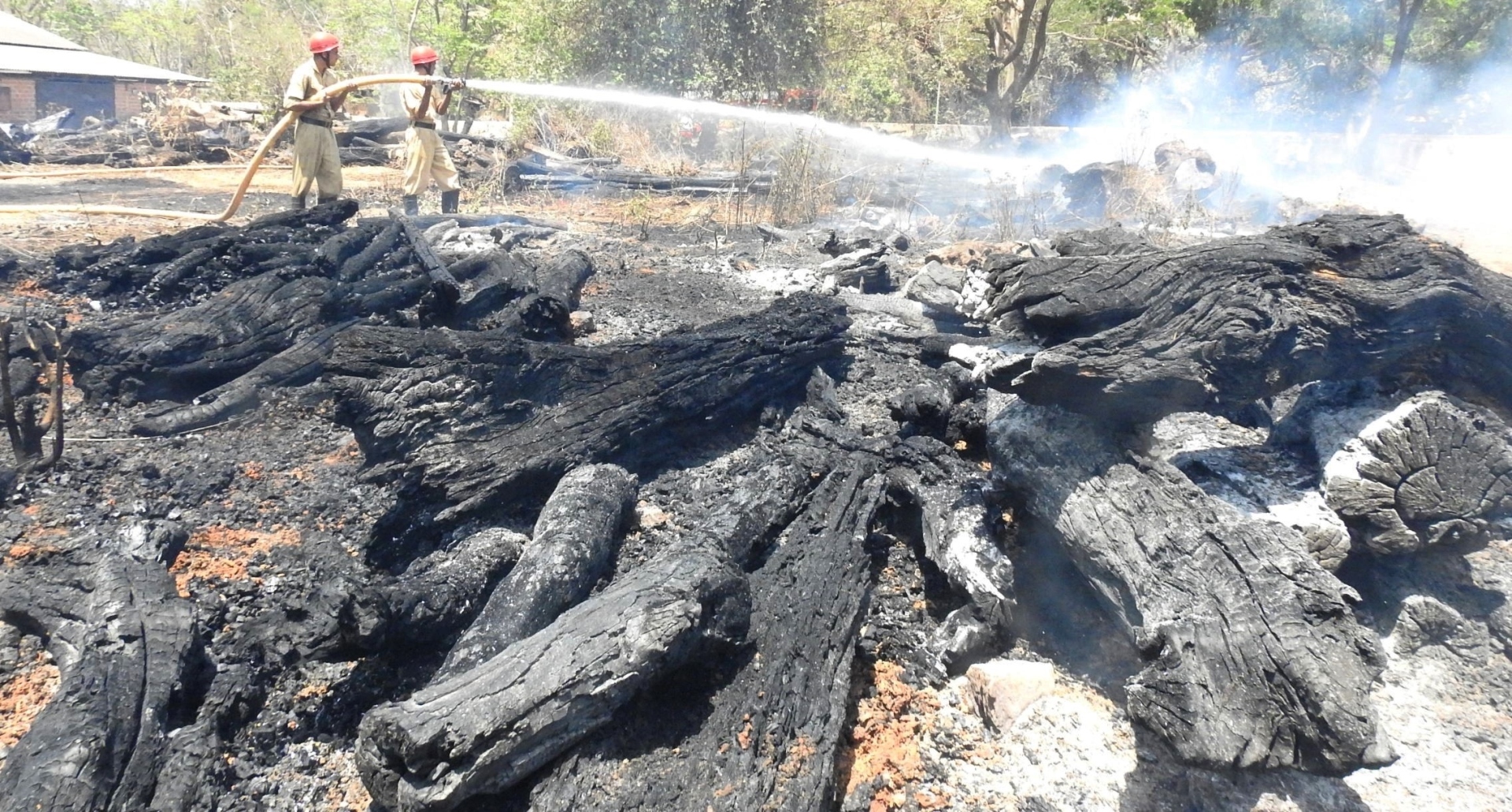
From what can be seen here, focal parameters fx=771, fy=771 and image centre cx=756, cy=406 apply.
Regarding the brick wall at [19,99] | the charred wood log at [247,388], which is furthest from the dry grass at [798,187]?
the brick wall at [19,99]

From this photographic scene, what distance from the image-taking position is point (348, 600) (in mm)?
2588

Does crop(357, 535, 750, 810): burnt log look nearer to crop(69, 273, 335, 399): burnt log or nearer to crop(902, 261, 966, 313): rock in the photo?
crop(69, 273, 335, 399): burnt log

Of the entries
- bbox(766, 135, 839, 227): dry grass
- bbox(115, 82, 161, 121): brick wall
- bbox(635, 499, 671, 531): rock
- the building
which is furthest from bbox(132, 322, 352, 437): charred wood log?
bbox(115, 82, 161, 121): brick wall

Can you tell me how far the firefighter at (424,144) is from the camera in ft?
30.2

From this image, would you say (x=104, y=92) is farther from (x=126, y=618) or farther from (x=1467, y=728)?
(x=1467, y=728)

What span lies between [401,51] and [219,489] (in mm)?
19463

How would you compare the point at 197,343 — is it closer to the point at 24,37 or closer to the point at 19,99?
the point at 19,99

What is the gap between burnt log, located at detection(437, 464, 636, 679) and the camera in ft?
8.64

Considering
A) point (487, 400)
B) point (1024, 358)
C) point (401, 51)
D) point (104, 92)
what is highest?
point (401, 51)

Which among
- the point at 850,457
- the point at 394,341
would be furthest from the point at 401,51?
the point at 850,457

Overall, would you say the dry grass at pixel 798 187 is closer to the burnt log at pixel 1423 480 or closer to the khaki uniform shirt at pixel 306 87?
the khaki uniform shirt at pixel 306 87

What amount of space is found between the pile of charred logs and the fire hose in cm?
381

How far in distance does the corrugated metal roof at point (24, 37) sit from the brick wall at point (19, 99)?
166cm

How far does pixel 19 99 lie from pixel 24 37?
8.69 feet
